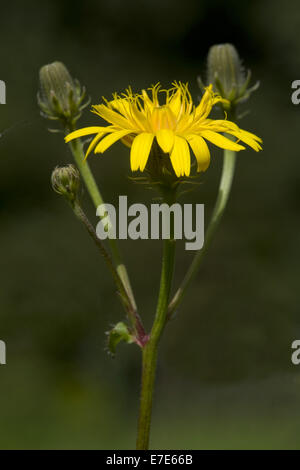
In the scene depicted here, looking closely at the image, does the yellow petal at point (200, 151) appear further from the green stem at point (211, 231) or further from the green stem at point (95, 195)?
the green stem at point (95, 195)

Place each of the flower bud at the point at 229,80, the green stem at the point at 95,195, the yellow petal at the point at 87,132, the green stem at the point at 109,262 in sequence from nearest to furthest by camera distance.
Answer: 1. the yellow petal at the point at 87,132
2. the green stem at the point at 109,262
3. the green stem at the point at 95,195
4. the flower bud at the point at 229,80

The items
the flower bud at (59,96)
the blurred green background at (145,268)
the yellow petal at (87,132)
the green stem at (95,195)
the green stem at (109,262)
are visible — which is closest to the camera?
the yellow petal at (87,132)

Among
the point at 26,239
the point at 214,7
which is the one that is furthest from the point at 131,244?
the point at 214,7

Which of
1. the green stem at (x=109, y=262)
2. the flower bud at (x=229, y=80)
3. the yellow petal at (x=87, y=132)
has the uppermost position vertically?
the flower bud at (x=229, y=80)

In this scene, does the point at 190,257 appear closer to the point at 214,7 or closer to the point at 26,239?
the point at 26,239

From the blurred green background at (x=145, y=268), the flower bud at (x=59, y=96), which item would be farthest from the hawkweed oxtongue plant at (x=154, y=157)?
the blurred green background at (x=145, y=268)

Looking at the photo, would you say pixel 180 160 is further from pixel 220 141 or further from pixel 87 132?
pixel 87 132

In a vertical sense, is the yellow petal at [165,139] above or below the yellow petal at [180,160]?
above
